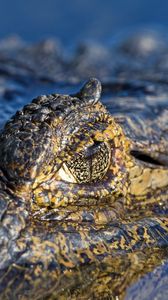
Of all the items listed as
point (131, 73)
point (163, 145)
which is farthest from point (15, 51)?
point (163, 145)

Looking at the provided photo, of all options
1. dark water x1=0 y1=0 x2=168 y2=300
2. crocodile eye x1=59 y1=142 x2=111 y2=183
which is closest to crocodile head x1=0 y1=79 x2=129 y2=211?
crocodile eye x1=59 y1=142 x2=111 y2=183

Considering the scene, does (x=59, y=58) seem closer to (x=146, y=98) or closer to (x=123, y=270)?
(x=146, y=98)

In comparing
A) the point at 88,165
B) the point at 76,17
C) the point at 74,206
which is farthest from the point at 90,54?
the point at 76,17

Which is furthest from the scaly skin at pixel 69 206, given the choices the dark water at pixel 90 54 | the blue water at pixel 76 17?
the blue water at pixel 76 17

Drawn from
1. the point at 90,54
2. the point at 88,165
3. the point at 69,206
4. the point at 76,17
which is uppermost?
the point at 76,17

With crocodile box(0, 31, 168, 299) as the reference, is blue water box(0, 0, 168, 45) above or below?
above

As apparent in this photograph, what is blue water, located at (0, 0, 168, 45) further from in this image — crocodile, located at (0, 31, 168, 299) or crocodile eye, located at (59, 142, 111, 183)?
crocodile eye, located at (59, 142, 111, 183)

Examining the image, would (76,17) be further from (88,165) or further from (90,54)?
(88,165)

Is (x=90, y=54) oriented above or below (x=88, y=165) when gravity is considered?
above
